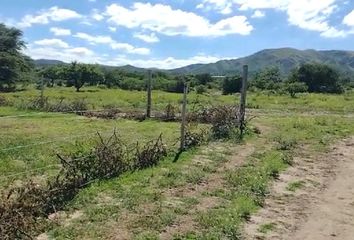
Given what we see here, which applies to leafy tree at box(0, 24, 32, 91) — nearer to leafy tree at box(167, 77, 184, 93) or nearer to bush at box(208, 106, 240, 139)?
leafy tree at box(167, 77, 184, 93)

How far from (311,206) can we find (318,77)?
6618 centimetres

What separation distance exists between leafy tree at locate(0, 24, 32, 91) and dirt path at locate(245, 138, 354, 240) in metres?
41.5

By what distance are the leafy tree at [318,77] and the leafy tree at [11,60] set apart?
3793 cm

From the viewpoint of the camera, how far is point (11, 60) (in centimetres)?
5175

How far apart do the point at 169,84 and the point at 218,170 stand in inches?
1783

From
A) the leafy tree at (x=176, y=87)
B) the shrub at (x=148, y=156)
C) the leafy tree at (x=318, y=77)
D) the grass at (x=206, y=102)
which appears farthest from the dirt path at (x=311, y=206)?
the leafy tree at (x=318, y=77)

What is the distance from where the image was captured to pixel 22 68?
55531 mm

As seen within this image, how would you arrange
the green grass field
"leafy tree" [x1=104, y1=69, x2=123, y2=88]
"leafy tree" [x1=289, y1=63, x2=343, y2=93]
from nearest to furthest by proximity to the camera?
the green grass field → "leafy tree" [x1=104, y1=69, x2=123, y2=88] → "leafy tree" [x1=289, y1=63, x2=343, y2=93]

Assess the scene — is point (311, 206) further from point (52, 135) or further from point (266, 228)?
point (52, 135)

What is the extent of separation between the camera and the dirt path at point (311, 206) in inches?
294

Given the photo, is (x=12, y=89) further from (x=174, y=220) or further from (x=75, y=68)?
(x=174, y=220)

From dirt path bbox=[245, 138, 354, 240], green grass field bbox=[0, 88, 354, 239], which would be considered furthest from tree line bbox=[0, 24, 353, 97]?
dirt path bbox=[245, 138, 354, 240]

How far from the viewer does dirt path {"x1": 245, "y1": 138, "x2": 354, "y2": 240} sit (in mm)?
7465

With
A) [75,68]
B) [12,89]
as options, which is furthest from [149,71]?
[75,68]
